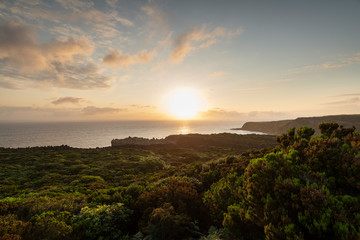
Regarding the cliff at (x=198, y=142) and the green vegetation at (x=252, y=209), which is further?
the cliff at (x=198, y=142)

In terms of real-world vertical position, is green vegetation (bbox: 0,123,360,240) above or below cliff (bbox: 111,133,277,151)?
above

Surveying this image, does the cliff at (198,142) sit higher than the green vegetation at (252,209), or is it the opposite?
the green vegetation at (252,209)

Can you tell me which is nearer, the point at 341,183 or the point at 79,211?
the point at 341,183

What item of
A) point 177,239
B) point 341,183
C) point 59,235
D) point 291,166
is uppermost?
point 291,166

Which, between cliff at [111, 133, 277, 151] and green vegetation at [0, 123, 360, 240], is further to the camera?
cliff at [111, 133, 277, 151]

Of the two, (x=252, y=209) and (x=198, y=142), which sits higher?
(x=252, y=209)

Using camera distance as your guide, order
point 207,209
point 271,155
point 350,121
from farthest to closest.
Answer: point 350,121 → point 207,209 → point 271,155

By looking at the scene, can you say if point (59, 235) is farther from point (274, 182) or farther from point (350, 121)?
point (350, 121)

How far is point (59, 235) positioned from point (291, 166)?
30.8 ft

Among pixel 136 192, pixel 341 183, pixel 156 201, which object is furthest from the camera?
pixel 136 192

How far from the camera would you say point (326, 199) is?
445 cm

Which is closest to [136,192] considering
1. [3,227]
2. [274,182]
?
[3,227]

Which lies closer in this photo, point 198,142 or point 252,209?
point 252,209

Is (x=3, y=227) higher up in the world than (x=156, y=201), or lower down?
higher up
